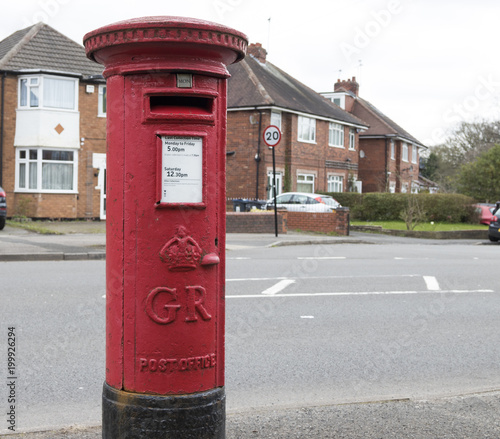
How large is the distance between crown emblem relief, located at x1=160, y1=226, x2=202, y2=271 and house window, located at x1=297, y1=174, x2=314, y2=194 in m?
32.3

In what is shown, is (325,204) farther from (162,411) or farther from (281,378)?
(162,411)

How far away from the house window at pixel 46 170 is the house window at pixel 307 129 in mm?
12961

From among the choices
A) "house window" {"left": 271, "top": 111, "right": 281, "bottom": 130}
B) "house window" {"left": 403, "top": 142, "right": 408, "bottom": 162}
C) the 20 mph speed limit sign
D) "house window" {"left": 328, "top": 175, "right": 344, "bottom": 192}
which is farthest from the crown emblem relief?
"house window" {"left": 403, "top": 142, "right": 408, "bottom": 162}

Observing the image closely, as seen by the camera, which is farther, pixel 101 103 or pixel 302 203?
pixel 302 203

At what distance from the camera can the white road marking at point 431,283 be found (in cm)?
986

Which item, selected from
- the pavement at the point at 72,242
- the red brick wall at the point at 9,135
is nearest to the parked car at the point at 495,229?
the pavement at the point at 72,242

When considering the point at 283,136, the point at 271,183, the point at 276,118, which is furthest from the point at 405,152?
the point at 271,183

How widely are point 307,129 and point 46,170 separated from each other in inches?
578

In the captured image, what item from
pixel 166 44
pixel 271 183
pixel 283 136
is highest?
pixel 283 136

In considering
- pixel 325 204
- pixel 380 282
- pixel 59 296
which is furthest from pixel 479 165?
pixel 59 296

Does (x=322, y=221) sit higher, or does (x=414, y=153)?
(x=414, y=153)

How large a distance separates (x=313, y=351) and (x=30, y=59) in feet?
77.2

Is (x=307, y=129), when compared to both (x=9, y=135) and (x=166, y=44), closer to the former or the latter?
(x=9, y=135)

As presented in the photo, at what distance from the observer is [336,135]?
39.0m
